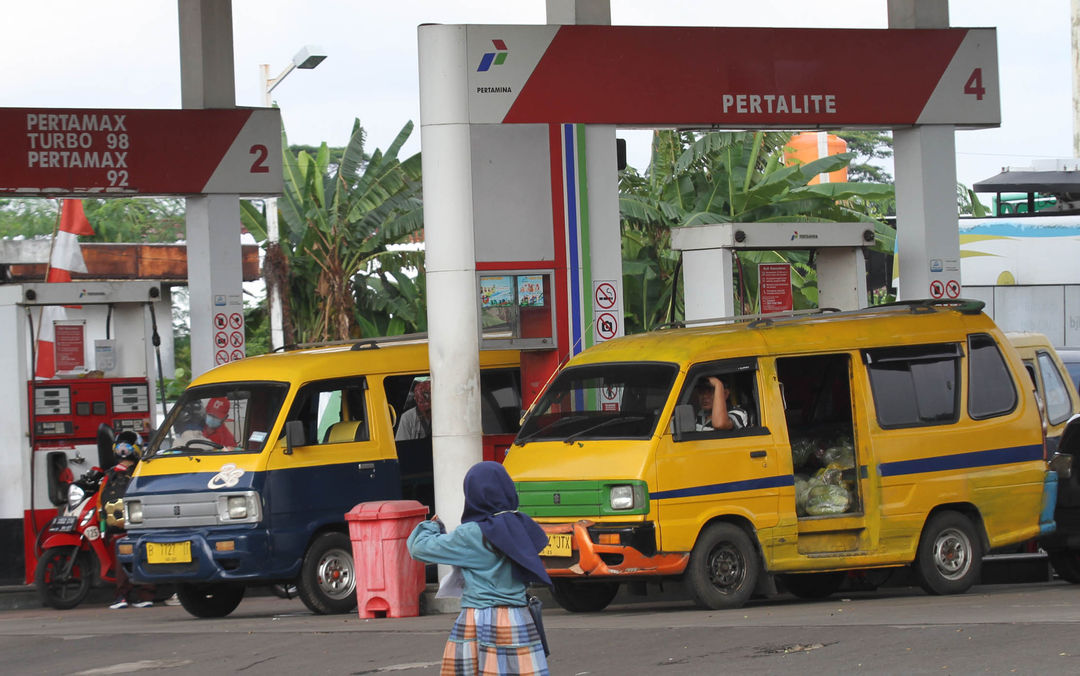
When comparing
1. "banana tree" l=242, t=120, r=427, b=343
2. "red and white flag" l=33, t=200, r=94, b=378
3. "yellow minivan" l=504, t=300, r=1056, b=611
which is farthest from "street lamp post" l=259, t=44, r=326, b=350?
"yellow minivan" l=504, t=300, r=1056, b=611

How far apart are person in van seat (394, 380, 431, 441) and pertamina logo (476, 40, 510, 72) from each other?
2.92m

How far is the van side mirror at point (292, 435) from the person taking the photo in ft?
42.4

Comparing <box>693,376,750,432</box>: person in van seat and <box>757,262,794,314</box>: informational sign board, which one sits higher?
<box>757,262,794,314</box>: informational sign board

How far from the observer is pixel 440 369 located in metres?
13.0

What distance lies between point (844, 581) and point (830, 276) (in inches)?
120

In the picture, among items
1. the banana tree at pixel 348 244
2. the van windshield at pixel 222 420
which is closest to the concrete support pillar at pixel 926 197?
the van windshield at pixel 222 420

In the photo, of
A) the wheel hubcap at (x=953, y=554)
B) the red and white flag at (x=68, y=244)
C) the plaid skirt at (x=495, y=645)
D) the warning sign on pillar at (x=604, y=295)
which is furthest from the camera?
the red and white flag at (x=68, y=244)

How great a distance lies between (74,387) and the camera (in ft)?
53.9

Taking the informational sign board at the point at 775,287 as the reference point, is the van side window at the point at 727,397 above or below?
below

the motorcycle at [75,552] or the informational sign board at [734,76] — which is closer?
the informational sign board at [734,76]

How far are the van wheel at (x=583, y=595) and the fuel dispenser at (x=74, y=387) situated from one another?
5.61 metres

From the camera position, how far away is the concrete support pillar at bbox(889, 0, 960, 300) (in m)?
15.1

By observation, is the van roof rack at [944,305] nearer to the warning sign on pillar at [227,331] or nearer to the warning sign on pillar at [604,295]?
the warning sign on pillar at [604,295]

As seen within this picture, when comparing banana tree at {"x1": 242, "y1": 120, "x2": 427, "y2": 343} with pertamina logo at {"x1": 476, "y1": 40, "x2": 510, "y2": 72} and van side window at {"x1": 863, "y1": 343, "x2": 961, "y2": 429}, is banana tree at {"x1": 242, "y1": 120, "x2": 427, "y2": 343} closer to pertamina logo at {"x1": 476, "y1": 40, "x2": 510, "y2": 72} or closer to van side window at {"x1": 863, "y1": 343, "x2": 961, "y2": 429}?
pertamina logo at {"x1": 476, "y1": 40, "x2": 510, "y2": 72}
